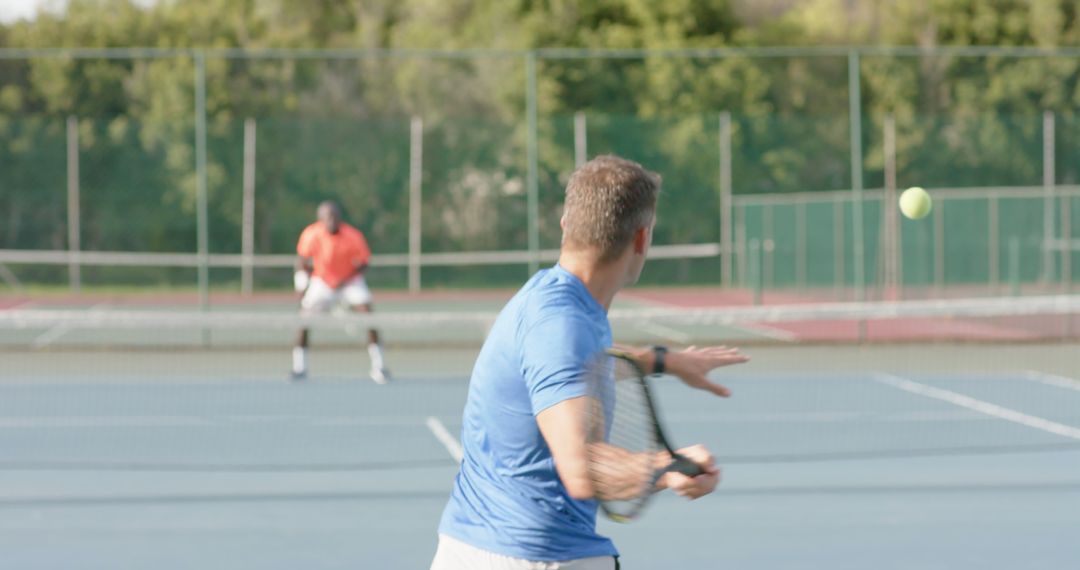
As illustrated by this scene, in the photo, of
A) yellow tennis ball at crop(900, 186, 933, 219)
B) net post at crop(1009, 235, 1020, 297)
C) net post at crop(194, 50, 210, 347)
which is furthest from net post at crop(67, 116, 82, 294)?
yellow tennis ball at crop(900, 186, 933, 219)

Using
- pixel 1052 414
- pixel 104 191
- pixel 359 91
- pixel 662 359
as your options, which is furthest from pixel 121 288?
pixel 662 359

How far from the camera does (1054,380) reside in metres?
12.4

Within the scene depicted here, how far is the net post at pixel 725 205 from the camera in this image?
728 inches

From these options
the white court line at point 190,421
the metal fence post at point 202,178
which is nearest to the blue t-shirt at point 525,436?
the white court line at point 190,421

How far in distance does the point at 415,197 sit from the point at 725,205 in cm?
403

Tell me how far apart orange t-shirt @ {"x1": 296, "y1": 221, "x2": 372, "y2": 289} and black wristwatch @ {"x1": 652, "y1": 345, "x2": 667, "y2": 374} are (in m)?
10.1

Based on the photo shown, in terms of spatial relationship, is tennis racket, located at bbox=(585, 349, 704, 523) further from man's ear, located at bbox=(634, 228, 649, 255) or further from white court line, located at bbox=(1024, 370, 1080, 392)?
white court line, located at bbox=(1024, 370, 1080, 392)

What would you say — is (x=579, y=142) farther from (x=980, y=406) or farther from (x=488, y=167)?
(x=980, y=406)

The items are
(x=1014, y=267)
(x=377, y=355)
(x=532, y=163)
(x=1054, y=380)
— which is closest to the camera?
(x=377, y=355)

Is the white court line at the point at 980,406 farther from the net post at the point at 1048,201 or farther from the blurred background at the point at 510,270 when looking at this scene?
the net post at the point at 1048,201

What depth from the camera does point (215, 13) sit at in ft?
110

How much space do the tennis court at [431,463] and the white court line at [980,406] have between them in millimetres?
45

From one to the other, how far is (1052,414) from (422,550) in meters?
5.73

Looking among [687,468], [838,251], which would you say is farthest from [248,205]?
[687,468]
